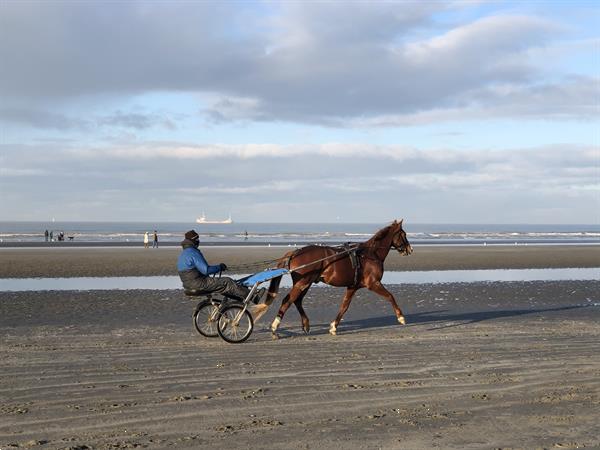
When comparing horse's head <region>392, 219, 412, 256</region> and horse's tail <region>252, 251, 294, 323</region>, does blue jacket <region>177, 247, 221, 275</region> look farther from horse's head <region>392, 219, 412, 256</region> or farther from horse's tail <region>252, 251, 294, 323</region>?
horse's head <region>392, 219, 412, 256</region>

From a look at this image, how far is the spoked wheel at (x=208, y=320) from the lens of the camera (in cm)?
1263

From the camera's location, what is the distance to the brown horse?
13141 millimetres

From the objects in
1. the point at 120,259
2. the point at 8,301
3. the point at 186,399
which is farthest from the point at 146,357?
the point at 120,259

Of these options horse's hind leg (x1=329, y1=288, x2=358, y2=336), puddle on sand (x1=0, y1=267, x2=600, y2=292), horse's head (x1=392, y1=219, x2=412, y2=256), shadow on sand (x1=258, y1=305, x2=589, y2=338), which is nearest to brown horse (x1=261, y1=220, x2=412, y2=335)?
horse's hind leg (x1=329, y1=288, x2=358, y2=336)

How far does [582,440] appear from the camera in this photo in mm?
6637

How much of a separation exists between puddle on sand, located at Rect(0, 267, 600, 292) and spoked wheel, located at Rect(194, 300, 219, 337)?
11.2 metres

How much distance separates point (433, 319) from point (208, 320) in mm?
5733

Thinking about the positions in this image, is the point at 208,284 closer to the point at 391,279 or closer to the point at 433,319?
the point at 433,319

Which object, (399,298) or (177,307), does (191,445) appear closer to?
(177,307)

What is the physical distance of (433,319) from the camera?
1630cm

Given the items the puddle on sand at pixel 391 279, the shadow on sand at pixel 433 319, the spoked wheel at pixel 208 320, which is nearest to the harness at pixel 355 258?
the shadow on sand at pixel 433 319

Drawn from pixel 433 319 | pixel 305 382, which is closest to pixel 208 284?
pixel 305 382

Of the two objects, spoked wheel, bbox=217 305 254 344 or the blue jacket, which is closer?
the blue jacket

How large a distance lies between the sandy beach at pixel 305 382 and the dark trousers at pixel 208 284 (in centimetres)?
91
